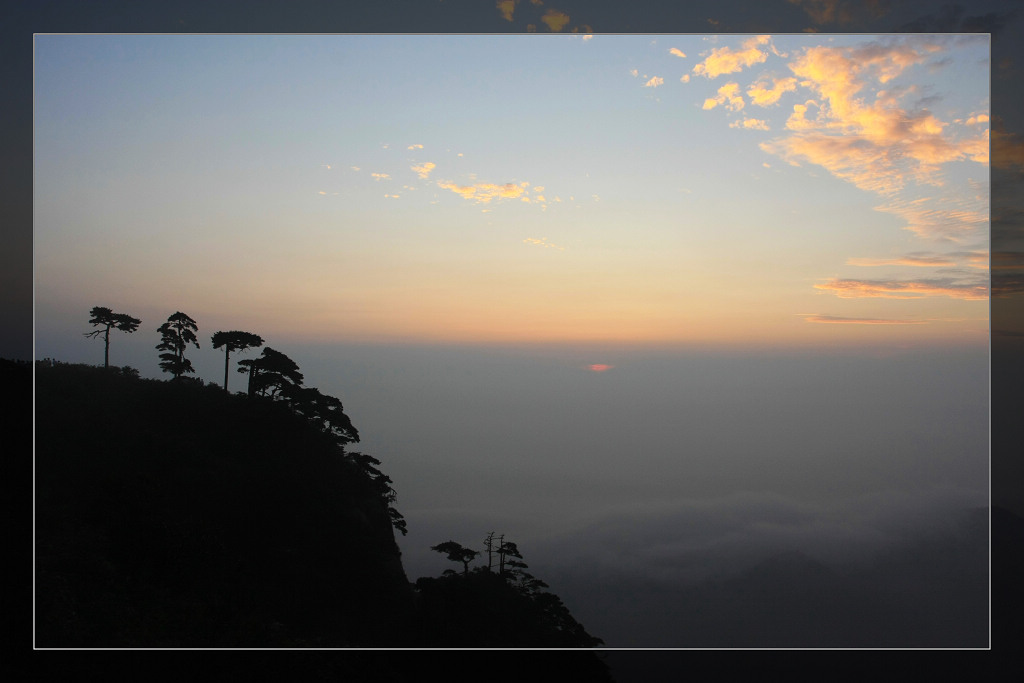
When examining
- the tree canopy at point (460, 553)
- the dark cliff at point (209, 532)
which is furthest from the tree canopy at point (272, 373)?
the tree canopy at point (460, 553)

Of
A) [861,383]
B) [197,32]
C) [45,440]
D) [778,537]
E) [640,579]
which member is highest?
[197,32]

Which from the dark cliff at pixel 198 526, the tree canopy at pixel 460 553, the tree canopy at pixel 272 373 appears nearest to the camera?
the dark cliff at pixel 198 526

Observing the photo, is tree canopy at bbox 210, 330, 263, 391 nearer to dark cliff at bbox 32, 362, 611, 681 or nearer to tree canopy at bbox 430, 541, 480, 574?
dark cliff at bbox 32, 362, 611, 681

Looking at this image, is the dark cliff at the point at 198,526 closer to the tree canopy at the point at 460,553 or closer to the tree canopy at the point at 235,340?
the tree canopy at the point at 235,340

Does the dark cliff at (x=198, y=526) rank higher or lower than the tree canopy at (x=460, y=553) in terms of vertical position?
higher

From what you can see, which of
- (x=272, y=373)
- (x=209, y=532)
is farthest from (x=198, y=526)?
(x=272, y=373)

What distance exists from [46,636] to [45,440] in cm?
920

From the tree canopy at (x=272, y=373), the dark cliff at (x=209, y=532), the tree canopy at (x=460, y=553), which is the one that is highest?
the tree canopy at (x=272, y=373)

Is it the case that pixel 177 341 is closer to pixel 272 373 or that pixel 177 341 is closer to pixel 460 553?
pixel 272 373

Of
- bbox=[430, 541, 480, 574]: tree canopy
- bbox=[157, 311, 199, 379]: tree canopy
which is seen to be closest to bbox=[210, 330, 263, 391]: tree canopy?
bbox=[157, 311, 199, 379]: tree canopy

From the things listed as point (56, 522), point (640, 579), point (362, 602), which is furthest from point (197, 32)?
point (640, 579)
